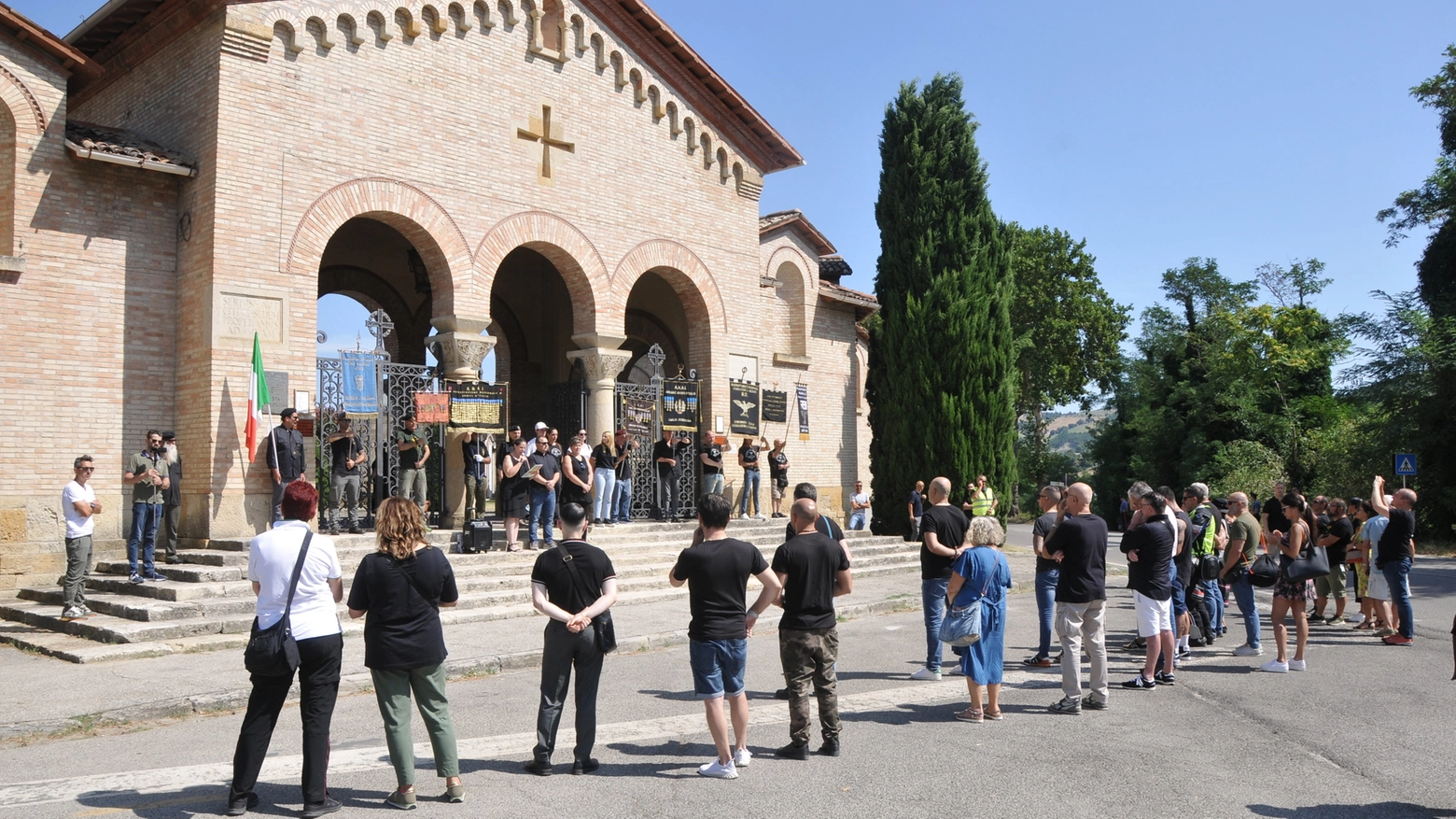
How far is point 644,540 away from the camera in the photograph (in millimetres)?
16750

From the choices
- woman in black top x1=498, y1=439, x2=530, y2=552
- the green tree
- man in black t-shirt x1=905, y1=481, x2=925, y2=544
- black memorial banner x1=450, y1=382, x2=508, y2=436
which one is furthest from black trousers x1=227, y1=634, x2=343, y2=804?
the green tree

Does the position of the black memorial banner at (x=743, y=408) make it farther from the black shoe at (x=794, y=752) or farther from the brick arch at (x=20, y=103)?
the black shoe at (x=794, y=752)

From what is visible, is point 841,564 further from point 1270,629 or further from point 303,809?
point 1270,629

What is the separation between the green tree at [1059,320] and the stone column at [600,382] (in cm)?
3330

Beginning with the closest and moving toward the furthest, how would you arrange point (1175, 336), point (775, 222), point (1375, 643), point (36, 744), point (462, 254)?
point (36, 744)
point (1375, 643)
point (462, 254)
point (775, 222)
point (1175, 336)

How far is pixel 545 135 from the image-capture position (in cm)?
1723

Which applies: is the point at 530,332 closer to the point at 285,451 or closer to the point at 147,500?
the point at 285,451

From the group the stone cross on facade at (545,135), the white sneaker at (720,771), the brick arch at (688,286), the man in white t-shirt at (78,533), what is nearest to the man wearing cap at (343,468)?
the man in white t-shirt at (78,533)

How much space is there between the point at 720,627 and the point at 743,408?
46.1ft

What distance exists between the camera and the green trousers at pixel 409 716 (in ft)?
18.2

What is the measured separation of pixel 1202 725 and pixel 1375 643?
5.44m

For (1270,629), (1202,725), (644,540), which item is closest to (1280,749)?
(1202,725)

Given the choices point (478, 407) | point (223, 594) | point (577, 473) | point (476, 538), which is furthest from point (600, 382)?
point (223, 594)

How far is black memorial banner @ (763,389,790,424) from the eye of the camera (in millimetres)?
21219
